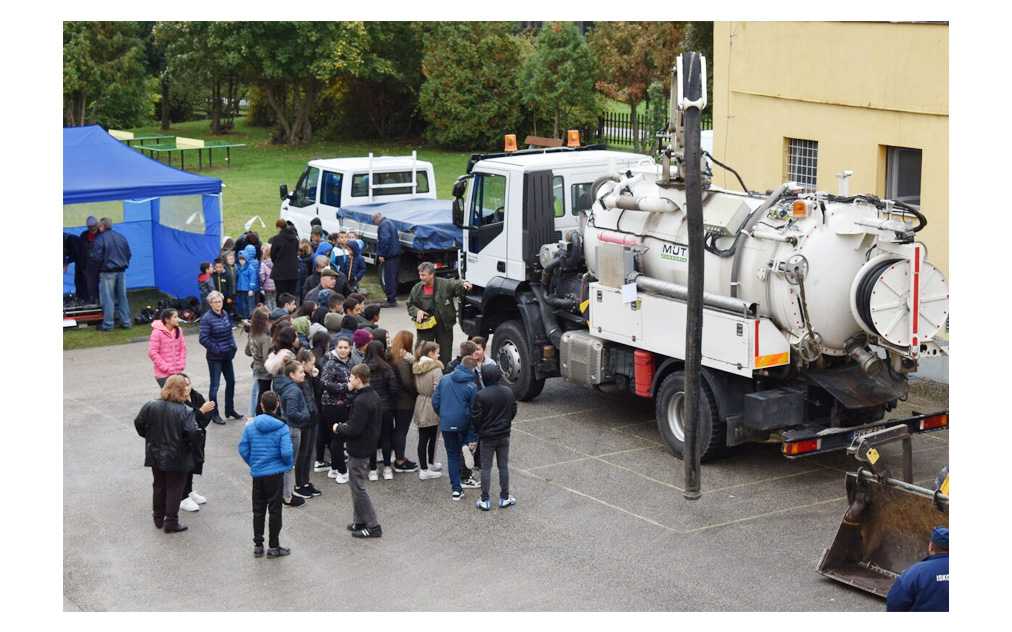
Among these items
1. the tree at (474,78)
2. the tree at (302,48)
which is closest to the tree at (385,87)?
the tree at (302,48)

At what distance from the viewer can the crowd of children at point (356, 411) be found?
10.3 m

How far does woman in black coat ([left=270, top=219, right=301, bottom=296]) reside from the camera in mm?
18406

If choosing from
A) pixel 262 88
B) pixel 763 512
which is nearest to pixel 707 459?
pixel 763 512

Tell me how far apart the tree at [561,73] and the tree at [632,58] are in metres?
0.52

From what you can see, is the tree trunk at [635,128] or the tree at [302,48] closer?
the tree trunk at [635,128]

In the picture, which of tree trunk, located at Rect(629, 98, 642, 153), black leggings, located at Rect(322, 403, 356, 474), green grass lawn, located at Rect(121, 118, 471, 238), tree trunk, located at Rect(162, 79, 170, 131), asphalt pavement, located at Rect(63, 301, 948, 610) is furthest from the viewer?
tree trunk, located at Rect(162, 79, 170, 131)

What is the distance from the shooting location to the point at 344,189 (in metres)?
22.7

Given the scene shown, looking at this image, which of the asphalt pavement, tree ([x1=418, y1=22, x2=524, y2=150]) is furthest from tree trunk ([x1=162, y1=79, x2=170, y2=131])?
the asphalt pavement

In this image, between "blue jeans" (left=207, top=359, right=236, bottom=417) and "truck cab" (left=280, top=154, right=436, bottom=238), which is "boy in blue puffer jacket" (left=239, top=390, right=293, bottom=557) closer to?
"blue jeans" (left=207, top=359, right=236, bottom=417)

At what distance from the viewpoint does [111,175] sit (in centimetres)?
1844

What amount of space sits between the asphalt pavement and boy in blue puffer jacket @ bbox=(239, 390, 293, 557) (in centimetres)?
43

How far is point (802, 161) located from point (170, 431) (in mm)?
10341

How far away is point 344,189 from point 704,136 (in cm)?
653

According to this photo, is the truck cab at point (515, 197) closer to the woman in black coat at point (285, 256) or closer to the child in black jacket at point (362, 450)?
the woman in black coat at point (285, 256)
